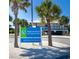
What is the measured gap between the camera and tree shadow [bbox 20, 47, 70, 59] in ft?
12.6

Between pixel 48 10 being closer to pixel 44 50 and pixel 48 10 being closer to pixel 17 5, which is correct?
pixel 17 5

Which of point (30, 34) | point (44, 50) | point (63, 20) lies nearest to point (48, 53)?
point (44, 50)

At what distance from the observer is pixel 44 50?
3881mm

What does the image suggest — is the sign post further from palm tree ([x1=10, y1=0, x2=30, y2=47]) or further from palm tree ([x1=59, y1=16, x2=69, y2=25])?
palm tree ([x1=59, y1=16, x2=69, y2=25])

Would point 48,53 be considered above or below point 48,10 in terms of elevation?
below

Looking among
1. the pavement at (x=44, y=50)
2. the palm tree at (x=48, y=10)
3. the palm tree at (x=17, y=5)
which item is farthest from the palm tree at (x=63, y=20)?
the palm tree at (x=17, y=5)

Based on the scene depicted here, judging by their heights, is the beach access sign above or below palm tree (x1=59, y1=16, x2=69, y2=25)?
below

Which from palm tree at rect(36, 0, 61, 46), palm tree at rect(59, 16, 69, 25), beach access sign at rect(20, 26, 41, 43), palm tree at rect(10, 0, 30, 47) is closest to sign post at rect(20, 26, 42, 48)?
beach access sign at rect(20, 26, 41, 43)

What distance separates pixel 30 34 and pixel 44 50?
1.70 feet

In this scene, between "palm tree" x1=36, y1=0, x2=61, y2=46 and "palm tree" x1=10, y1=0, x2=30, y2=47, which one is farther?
"palm tree" x1=36, y1=0, x2=61, y2=46

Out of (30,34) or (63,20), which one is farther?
(63,20)

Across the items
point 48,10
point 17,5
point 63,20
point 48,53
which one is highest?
point 17,5

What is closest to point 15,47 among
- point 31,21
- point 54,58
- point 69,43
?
point 31,21
